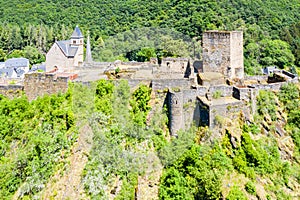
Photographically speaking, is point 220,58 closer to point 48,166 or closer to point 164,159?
point 164,159

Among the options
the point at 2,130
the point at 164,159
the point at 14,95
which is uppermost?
the point at 14,95

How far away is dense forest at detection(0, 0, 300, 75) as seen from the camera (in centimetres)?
5497

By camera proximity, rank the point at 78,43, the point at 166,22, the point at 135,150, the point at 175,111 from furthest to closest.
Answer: the point at 166,22 < the point at 78,43 < the point at 175,111 < the point at 135,150

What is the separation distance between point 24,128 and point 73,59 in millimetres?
12323

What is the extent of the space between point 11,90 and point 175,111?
9.05 meters

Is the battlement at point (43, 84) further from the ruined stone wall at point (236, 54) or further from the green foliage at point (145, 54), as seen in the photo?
the green foliage at point (145, 54)

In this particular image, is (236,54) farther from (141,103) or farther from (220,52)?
(141,103)

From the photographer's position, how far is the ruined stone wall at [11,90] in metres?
20.3

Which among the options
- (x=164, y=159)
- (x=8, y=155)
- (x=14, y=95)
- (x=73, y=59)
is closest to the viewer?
(x=164, y=159)

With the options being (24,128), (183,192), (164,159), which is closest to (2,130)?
(24,128)

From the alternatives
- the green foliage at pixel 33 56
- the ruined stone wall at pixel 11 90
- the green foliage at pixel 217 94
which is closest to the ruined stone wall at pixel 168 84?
the green foliage at pixel 217 94

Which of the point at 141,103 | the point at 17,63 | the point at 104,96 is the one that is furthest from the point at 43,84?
the point at 17,63

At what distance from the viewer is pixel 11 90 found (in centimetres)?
2045

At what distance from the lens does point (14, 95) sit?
2038 cm
